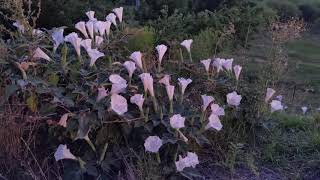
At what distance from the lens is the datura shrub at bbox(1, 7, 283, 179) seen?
12.2 feet

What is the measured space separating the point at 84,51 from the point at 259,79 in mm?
1286

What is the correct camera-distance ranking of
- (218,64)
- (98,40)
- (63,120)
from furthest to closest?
(218,64), (98,40), (63,120)

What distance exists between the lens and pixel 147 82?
3814 mm

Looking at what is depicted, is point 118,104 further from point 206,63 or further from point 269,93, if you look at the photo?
point 269,93

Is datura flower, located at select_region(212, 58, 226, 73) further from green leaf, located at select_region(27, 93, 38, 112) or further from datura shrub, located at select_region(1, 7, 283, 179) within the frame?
green leaf, located at select_region(27, 93, 38, 112)

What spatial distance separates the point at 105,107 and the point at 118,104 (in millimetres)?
97

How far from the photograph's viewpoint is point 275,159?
435cm

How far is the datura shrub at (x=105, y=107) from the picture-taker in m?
3.71

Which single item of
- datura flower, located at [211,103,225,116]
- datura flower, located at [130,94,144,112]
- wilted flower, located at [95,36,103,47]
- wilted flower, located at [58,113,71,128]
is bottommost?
datura flower, located at [211,103,225,116]

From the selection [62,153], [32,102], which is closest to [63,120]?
[62,153]

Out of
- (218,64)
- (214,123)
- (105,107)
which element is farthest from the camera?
(218,64)

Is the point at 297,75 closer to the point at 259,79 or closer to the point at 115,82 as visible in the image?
the point at 259,79

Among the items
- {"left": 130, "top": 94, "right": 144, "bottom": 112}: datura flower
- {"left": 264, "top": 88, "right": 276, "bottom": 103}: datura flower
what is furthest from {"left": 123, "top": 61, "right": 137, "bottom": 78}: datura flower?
{"left": 264, "top": 88, "right": 276, "bottom": 103}: datura flower

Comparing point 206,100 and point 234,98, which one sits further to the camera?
point 234,98
